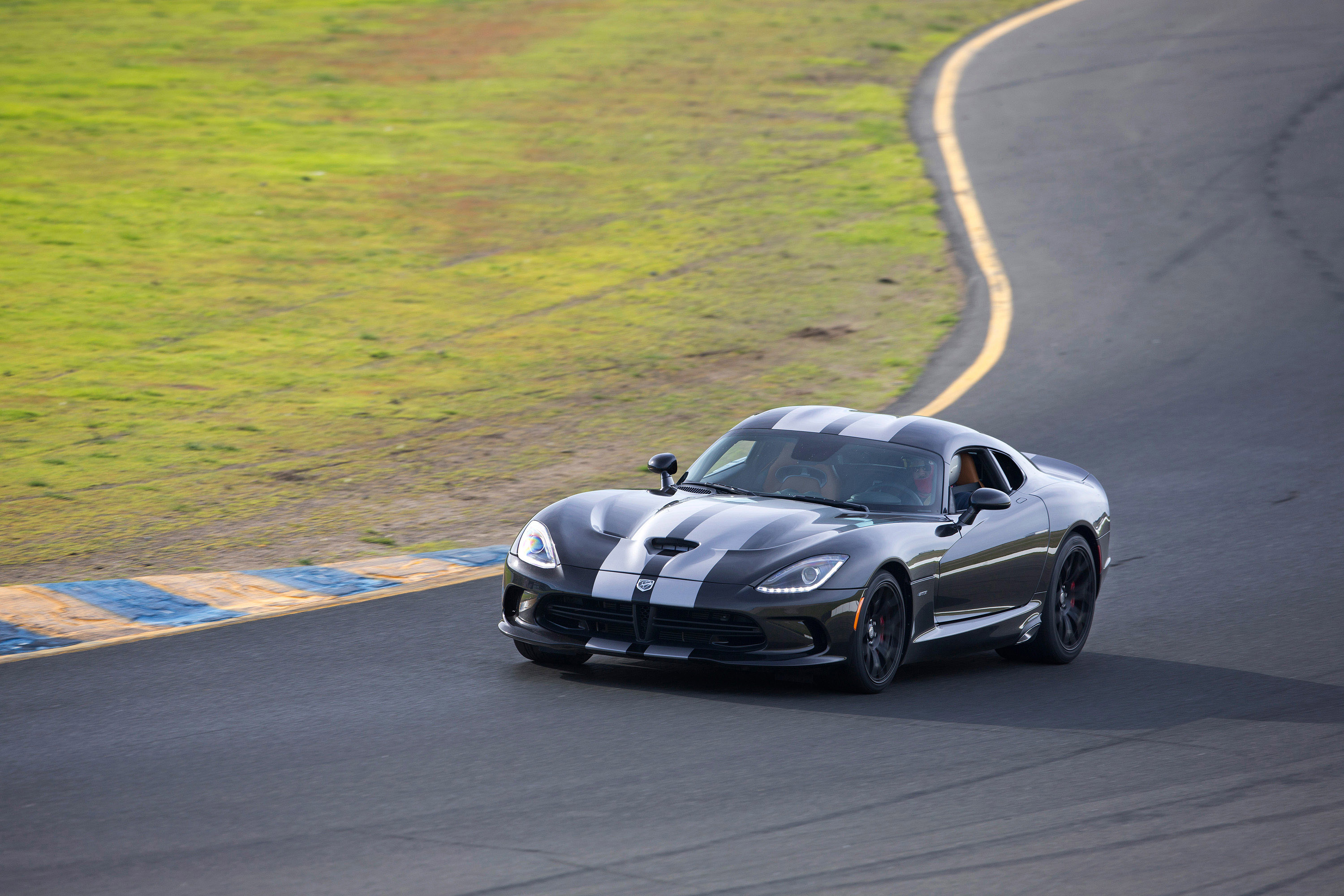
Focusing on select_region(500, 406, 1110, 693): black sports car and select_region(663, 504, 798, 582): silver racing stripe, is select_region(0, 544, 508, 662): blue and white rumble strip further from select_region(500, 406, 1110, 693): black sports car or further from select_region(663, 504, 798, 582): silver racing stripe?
select_region(663, 504, 798, 582): silver racing stripe

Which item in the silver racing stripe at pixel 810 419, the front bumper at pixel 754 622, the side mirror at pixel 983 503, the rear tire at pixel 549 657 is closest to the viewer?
the front bumper at pixel 754 622

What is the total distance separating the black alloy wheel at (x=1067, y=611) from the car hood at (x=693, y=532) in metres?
1.57

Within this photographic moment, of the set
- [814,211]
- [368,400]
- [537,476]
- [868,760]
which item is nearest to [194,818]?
[868,760]

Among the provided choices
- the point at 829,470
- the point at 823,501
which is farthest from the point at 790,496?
the point at 829,470

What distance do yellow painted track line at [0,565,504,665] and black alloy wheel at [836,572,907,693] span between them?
8.44ft

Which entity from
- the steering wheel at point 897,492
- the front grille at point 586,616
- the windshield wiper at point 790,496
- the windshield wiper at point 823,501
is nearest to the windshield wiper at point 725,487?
the windshield wiper at point 790,496

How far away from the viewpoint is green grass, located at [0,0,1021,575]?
13.7 m

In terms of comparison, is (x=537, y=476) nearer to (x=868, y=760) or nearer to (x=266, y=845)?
(x=868, y=760)

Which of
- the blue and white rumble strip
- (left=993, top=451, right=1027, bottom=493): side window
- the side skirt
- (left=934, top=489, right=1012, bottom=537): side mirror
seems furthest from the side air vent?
the blue and white rumble strip

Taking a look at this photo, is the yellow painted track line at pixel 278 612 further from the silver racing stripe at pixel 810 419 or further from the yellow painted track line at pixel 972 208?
the yellow painted track line at pixel 972 208

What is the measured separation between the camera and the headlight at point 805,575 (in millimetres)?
7734

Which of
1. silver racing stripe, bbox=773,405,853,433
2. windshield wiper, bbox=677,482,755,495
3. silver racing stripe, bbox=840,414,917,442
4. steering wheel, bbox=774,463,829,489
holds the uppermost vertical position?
silver racing stripe, bbox=773,405,853,433

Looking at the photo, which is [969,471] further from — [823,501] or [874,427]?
[823,501]

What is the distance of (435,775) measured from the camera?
655 cm
